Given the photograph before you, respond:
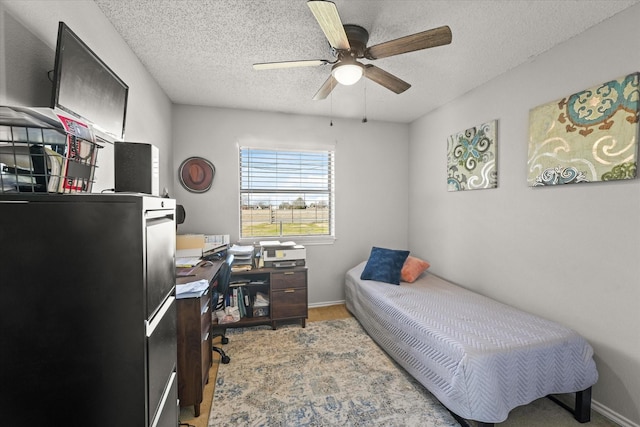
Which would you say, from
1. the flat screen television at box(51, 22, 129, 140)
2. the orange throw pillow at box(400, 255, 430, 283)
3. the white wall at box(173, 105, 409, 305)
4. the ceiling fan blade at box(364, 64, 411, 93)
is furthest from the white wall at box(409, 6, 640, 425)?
the flat screen television at box(51, 22, 129, 140)

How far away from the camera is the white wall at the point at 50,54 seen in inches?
42.2

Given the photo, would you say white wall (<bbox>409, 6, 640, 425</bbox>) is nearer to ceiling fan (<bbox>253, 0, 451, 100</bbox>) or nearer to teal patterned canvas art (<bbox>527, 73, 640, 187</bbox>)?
teal patterned canvas art (<bbox>527, 73, 640, 187</bbox>)

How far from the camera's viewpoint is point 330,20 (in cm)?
141

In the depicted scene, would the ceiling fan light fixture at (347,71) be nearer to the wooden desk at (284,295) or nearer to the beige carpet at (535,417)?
the wooden desk at (284,295)

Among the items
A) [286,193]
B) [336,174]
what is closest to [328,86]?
[336,174]

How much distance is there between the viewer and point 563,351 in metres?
1.74

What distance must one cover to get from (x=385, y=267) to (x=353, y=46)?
222 cm

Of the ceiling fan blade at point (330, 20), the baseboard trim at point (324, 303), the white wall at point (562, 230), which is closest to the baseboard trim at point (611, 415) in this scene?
the white wall at point (562, 230)

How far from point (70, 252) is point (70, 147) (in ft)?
1.12

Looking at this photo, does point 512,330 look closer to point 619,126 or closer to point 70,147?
point 619,126

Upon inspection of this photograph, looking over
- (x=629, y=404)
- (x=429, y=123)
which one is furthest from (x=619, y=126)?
(x=429, y=123)

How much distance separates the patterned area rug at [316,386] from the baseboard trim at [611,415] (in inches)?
39.5

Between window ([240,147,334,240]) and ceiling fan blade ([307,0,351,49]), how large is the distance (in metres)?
2.04

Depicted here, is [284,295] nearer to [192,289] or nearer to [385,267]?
[385,267]
